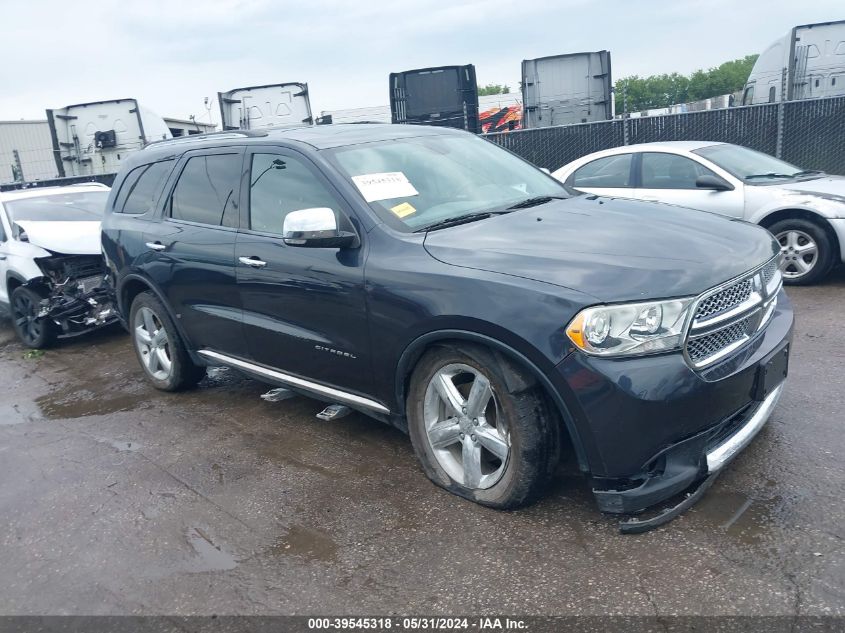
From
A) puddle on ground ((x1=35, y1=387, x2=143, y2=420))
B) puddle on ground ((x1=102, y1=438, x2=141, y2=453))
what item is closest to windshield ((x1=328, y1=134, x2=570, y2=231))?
puddle on ground ((x1=102, y1=438, x2=141, y2=453))

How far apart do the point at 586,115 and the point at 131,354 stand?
1118cm

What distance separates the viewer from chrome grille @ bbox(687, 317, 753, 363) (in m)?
2.90

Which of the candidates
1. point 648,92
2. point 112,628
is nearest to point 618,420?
point 112,628

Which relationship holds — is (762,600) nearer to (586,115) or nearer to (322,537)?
(322,537)

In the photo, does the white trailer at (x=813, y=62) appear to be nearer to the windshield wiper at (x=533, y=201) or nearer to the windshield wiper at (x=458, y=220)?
the windshield wiper at (x=533, y=201)

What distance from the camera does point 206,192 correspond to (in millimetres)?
4723

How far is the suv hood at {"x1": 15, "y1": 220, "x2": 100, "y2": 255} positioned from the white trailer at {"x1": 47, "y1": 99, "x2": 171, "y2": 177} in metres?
9.09

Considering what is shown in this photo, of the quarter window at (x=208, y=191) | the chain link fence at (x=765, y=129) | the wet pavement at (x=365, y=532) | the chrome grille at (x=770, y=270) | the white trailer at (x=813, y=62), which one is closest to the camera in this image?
the wet pavement at (x=365, y=532)

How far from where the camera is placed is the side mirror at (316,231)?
11.7 ft

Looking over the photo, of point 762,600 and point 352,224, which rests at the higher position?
point 352,224

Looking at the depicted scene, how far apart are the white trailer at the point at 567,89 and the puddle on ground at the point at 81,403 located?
11602mm

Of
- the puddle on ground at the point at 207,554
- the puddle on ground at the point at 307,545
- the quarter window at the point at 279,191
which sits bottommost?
the puddle on ground at the point at 207,554

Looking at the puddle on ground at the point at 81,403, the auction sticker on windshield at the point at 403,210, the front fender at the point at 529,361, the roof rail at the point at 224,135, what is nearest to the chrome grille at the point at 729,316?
the front fender at the point at 529,361

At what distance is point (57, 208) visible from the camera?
8172mm
